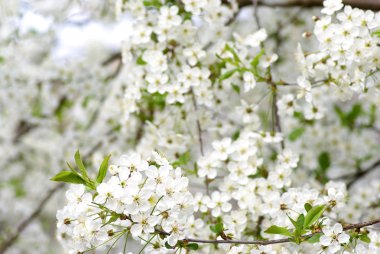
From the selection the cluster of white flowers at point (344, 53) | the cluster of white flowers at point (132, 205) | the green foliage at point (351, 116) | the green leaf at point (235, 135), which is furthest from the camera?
the green foliage at point (351, 116)

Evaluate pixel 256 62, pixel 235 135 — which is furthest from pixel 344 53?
pixel 235 135

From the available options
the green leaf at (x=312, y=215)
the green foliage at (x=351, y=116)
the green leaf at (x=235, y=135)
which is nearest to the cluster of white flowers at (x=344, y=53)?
the green leaf at (x=235, y=135)

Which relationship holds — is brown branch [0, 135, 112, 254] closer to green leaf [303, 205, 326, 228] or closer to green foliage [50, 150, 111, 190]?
green foliage [50, 150, 111, 190]

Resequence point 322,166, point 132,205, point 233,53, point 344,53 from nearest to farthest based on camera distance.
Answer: point 132,205 < point 344,53 < point 233,53 < point 322,166

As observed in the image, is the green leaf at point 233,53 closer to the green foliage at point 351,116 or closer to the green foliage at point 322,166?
the green foliage at point 322,166

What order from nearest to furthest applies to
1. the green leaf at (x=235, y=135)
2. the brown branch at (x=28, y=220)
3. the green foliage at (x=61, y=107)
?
the green leaf at (x=235, y=135) → the brown branch at (x=28, y=220) → the green foliage at (x=61, y=107)

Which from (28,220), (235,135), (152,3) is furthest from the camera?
(28,220)

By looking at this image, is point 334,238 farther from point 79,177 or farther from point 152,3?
point 152,3
